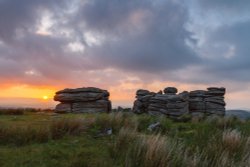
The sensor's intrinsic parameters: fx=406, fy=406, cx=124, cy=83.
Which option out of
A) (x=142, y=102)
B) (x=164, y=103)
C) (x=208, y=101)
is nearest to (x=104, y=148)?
(x=164, y=103)

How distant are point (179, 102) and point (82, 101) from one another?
8.63 m

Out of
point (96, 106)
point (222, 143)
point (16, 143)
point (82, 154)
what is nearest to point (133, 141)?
point (82, 154)

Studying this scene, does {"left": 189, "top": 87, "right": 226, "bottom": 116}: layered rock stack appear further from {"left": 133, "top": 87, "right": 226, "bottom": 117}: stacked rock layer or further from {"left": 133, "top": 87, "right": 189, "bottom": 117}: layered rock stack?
{"left": 133, "top": 87, "right": 189, "bottom": 117}: layered rock stack

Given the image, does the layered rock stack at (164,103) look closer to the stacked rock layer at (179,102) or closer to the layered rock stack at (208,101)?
the stacked rock layer at (179,102)

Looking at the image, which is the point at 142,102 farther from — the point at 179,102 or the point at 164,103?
the point at 179,102

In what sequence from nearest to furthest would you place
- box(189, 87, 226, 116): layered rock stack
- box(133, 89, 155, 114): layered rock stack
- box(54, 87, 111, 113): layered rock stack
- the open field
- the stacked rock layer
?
the open field, box(54, 87, 111, 113): layered rock stack, the stacked rock layer, box(133, 89, 155, 114): layered rock stack, box(189, 87, 226, 116): layered rock stack

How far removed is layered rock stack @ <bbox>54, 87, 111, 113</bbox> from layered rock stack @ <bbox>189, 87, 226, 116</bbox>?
31.8ft

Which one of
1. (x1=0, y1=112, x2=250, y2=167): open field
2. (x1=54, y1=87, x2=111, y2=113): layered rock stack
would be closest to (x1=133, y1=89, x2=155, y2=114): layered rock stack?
(x1=54, y1=87, x2=111, y2=113): layered rock stack

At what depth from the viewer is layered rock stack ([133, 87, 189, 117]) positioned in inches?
1401

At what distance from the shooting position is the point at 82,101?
34.7 meters

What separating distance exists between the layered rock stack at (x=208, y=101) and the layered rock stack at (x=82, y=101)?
9.69 m

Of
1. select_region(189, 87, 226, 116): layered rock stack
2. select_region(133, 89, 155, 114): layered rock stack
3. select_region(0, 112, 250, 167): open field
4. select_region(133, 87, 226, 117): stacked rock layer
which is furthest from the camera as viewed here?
select_region(189, 87, 226, 116): layered rock stack

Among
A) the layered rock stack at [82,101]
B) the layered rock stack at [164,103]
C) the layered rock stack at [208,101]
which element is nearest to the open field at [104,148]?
the layered rock stack at [82,101]

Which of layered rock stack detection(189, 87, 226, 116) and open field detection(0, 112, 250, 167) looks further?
layered rock stack detection(189, 87, 226, 116)
